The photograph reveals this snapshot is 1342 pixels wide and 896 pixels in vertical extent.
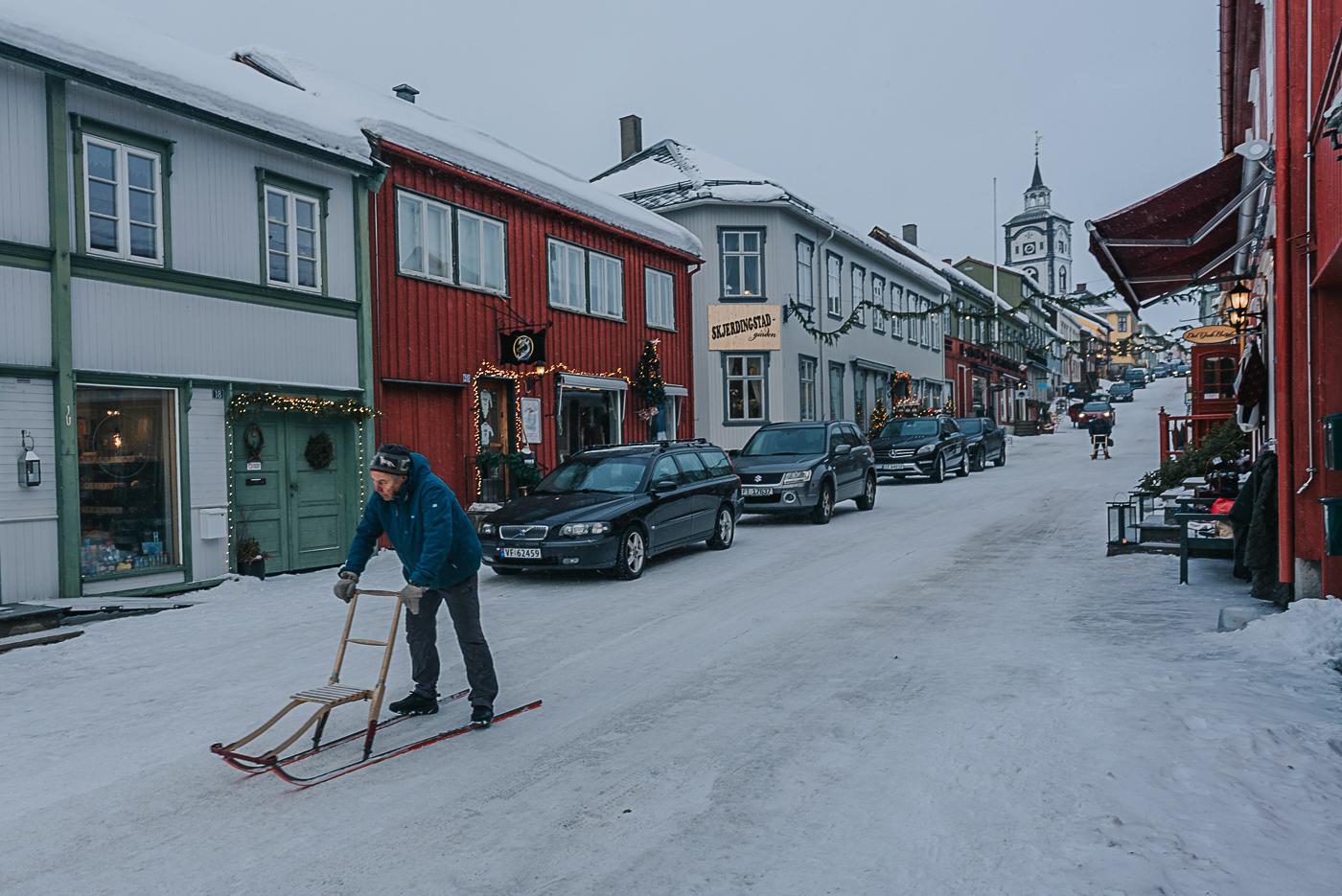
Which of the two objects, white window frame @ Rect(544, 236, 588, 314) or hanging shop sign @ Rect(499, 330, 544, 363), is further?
white window frame @ Rect(544, 236, 588, 314)

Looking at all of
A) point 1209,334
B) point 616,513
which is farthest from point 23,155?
point 1209,334

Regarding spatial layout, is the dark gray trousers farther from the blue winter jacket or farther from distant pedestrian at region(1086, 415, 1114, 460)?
distant pedestrian at region(1086, 415, 1114, 460)

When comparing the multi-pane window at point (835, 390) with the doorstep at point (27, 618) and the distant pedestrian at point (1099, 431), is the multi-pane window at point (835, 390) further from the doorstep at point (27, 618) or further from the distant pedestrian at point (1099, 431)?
the doorstep at point (27, 618)

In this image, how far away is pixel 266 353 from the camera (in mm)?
12531

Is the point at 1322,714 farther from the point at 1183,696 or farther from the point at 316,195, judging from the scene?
the point at 316,195

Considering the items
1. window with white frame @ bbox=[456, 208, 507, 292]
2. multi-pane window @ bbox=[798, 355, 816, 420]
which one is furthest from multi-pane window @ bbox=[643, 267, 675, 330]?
multi-pane window @ bbox=[798, 355, 816, 420]

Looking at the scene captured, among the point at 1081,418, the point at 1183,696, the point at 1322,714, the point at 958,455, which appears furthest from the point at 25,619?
the point at 1081,418

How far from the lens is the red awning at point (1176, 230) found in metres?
9.30

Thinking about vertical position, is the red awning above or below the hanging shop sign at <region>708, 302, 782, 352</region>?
below

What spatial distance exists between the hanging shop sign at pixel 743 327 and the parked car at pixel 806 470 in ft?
25.9

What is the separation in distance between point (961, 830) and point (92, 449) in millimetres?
9762

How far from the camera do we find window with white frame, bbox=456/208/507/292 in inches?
643

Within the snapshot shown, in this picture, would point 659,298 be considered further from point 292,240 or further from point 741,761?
point 741,761

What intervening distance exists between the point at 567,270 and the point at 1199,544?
41.0ft
